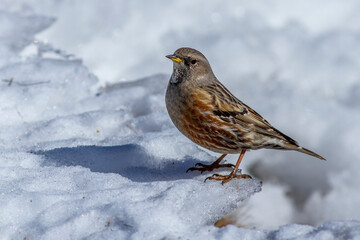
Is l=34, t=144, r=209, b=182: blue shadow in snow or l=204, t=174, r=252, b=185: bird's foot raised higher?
l=204, t=174, r=252, b=185: bird's foot

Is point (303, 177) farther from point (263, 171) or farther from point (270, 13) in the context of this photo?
point (270, 13)

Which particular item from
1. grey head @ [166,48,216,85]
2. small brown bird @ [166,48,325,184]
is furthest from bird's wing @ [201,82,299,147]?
grey head @ [166,48,216,85]

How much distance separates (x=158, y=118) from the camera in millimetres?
5938

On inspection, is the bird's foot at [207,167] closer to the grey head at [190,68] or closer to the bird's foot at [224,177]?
the bird's foot at [224,177]

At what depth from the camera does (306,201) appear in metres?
6.94

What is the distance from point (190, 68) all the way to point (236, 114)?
0.65 m

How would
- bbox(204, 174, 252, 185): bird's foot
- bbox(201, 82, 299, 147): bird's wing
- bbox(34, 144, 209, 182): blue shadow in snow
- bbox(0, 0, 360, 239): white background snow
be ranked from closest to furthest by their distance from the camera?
bbox(0, 0, 360, 239): white background snow → bbox(204, 174, 252, 185): bird's foot → bbox(34, 144, 209, 182): blue shadow in snow → bbox(201, 82, 299, 147): bird's wing

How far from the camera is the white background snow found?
12.1ft

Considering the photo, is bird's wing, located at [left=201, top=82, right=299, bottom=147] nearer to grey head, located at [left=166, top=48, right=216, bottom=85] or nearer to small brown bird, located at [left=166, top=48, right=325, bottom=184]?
small brown bird, located at [left=166, top=48, right=325, bottom=184]

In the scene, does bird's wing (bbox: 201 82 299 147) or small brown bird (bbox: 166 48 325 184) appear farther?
bird's wing (bbox: 201 82 299 147)

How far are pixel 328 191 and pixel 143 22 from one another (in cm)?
395

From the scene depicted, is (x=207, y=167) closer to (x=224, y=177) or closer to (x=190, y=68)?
(x=224, y=177)

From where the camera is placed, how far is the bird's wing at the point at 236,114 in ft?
15.8

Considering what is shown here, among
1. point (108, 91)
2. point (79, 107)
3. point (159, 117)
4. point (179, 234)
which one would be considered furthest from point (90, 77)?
point (179, 234)
